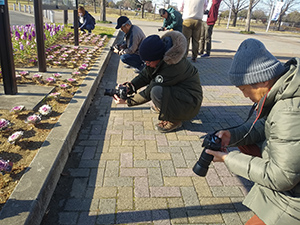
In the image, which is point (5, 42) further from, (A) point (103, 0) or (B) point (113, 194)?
(A) point (103, 0)

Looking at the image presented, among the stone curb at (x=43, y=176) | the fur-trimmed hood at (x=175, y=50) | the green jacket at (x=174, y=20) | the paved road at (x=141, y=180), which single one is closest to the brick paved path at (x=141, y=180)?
the paved road at (x=141, y=180)

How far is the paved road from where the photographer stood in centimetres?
223

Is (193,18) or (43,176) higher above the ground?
(193,18)

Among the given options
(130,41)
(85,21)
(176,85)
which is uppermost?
(85,21)

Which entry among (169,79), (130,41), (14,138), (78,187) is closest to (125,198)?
(78,187)

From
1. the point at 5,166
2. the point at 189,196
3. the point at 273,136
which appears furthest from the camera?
the point at 189,196

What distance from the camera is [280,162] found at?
4.60 feet

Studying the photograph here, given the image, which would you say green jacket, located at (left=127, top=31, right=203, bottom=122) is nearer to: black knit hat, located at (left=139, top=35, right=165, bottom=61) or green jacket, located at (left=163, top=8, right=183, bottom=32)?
black knit hat, located at (left=139, top=35, right=165, bottom=61)

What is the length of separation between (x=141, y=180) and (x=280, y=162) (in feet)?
5.08

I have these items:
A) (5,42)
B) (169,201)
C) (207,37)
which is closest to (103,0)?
(207,37)

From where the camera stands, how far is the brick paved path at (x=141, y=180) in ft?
7.34

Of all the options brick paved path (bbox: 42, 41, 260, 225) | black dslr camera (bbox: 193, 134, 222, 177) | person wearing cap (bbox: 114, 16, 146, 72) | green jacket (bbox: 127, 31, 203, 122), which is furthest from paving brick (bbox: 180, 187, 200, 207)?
person wearing cap (bbox: 114, 16, 146, 72)

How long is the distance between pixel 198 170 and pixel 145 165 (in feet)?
3.36

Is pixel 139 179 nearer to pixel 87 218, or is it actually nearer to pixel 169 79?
pixel 87 218
